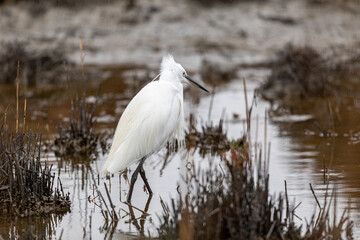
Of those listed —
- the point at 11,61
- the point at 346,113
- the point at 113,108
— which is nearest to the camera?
the point at 346,113

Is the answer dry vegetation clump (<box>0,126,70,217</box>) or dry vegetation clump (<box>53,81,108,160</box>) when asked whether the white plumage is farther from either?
dry vegetation clump (<box>53,81,108,160</box>)

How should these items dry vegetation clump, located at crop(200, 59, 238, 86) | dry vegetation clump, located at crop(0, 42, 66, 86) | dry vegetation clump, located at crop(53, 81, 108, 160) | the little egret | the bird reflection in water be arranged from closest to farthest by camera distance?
the bird reflection in water < the little egret < dry vegetation clump, located at crop(53, 81, 108, 160) < dry vegetation clump, located at crop(0, 42, 66, 86) < dry vegetation clump, located at crop(200, 59, 238, 86)

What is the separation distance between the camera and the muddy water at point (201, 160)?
4.78m

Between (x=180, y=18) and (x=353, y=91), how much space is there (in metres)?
6.84

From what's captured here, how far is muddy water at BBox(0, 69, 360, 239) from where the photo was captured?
478 cm

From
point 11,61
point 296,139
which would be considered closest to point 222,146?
point 296,139

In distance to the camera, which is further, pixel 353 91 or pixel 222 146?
pixel 353 91

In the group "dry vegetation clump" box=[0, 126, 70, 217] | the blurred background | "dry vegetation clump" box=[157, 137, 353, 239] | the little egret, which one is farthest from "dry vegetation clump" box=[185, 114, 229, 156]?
"dry vegetation clump" box=[157, 137, 353, 239]

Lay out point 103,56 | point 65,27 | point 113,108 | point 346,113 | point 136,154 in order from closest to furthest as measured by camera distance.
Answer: point 136,154
point 346,113
point 113,108
point 103,56
point 65,27

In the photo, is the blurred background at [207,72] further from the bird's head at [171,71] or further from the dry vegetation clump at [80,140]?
the bird's head at [171,71]

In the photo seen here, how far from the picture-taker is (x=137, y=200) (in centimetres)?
556

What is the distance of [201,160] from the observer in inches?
272

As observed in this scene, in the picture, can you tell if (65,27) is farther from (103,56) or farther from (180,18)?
(180,18)

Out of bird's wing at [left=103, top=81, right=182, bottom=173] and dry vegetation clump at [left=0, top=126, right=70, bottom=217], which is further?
bird's wing at [left=103, top=81, right=182, bottom=173]
